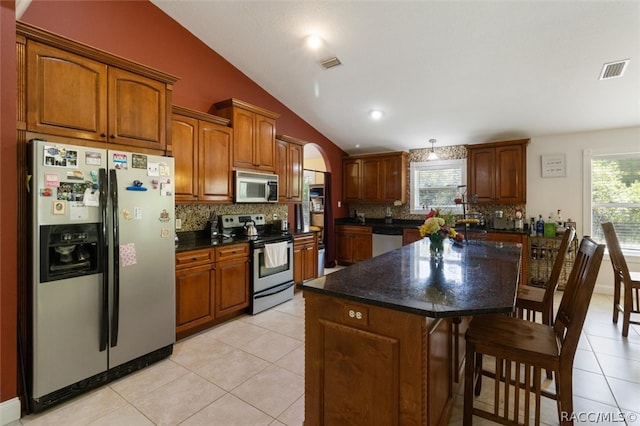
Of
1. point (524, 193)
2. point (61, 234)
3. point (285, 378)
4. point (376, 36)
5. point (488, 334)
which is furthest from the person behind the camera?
point (524, 193)

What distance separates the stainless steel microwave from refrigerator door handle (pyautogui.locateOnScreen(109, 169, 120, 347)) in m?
1.57

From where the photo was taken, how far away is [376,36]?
3.13 metres

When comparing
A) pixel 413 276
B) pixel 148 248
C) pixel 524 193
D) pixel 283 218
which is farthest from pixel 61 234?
pixel 524 193

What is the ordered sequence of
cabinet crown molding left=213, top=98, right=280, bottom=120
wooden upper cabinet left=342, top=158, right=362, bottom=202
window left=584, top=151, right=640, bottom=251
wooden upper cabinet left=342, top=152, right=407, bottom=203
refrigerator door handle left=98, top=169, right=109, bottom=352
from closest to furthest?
refrigerator door handle left=98, top=169, right=109, bottom=352, cabinet crown molding left=213, top=98, right=280, bottom=120, window left=584, top=151, right=640, bottom=251, wooden upper cabinet left=342, top=152, right=407, bottom=203, wooden upper cabinet left=342, top=158, right=362, bottom=202

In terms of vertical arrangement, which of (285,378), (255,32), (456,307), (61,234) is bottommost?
(285,378)

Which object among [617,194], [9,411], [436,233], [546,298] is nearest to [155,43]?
[9,411]

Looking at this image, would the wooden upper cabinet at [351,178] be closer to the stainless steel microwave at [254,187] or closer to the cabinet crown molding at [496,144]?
the cabinet crown molding at [496,144]

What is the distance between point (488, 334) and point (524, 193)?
3918 millimetres

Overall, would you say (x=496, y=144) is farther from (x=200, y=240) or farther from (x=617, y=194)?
(x=200, y=240)

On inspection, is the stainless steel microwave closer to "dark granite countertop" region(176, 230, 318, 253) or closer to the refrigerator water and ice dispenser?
"dark granite countertop" region(176, 230, 318, 253)

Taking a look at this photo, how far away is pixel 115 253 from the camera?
2.19 m

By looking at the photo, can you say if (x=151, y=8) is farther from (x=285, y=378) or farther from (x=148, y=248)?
(x=285, y=378)

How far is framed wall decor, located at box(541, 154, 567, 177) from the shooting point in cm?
459

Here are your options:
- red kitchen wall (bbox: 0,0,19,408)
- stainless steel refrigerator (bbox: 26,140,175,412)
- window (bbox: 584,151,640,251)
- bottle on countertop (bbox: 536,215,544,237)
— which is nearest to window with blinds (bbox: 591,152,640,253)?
window (bbox: 584,151,640,251)
